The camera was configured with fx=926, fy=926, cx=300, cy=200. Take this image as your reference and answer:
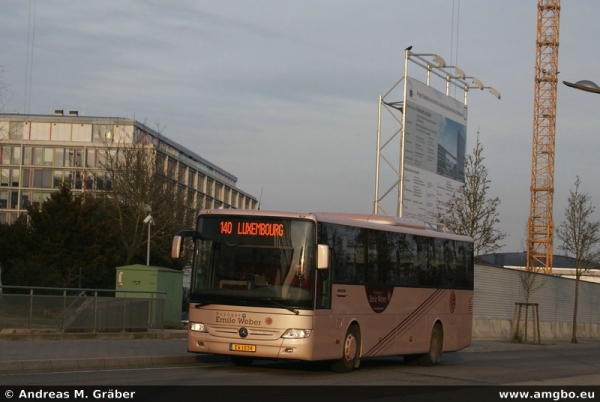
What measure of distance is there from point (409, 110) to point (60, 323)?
19.2 metres

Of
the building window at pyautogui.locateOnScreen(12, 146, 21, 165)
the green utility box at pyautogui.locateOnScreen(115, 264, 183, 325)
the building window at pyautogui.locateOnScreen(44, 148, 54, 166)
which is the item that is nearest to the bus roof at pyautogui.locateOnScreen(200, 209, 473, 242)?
the green utility box at pyautogui.locateOnScreen(115, 264, 183, 325)

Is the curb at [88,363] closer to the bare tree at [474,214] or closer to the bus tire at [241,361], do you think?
the bus tire at [241,361]

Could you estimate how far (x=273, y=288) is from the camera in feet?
58.2

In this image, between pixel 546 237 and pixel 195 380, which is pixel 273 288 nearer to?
pixel 195 380

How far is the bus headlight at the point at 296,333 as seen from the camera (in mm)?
17500

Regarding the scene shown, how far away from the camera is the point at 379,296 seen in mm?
20562

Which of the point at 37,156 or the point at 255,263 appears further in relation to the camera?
the point at 37,156

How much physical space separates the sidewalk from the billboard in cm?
1496

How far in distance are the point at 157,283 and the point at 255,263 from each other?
12.0m

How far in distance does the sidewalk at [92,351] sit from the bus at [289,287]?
1.34 meters

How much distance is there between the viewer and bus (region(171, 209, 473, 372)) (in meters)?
17.6

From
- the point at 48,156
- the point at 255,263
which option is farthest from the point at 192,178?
the point at 255,263

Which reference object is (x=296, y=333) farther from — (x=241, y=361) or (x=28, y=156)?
(x=28, y=156)

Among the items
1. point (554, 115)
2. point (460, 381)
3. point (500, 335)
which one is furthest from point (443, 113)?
point (554, 115)
